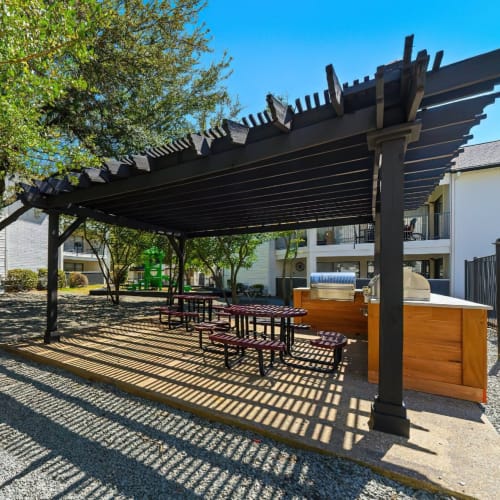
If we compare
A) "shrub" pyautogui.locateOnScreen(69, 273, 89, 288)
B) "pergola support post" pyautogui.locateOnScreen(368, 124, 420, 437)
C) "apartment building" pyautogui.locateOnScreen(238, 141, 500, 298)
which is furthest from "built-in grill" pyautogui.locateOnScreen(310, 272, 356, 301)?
"shrub" pyautogui.locateOnScreen(69, 273, 89, 288)

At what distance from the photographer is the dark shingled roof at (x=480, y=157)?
12.8 meters

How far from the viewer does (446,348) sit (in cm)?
338

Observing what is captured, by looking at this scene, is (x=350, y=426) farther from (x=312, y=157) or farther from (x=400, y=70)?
(x=400, y=70)

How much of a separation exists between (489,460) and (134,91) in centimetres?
974

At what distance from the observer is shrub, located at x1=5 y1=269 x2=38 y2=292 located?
1825cm

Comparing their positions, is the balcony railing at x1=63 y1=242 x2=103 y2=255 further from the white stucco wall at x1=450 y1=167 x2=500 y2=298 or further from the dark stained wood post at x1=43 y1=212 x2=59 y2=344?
the white stucco wall at x1=450 y1=167 x2=500 y2=298

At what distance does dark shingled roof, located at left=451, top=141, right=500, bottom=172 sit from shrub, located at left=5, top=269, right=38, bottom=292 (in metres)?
24.8

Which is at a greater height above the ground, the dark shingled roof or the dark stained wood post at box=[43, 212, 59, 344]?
the dark shingled roof

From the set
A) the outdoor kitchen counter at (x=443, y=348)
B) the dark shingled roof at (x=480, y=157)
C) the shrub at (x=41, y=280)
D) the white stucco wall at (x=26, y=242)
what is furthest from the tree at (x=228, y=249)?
the shrub at (x=41, y=280)

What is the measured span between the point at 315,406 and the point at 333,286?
373 cm

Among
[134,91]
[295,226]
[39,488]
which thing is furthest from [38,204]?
[295,226]

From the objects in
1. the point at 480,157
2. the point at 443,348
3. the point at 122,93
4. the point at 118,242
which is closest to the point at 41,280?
the point at 118,242

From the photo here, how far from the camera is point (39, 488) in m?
2.08

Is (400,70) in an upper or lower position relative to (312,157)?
A: upper
